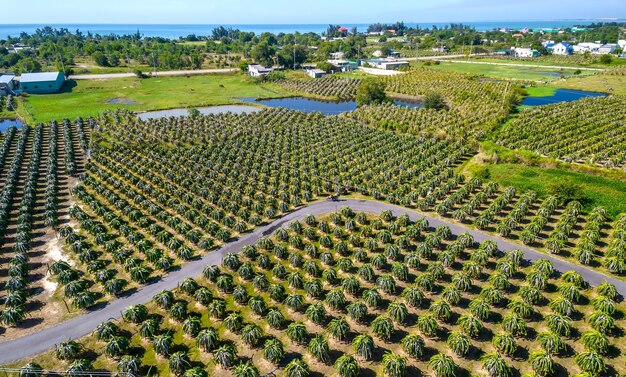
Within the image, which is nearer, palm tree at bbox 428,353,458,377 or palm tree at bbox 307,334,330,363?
palm tree at bbox 428,353,458,377

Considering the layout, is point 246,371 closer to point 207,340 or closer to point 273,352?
point 273,352

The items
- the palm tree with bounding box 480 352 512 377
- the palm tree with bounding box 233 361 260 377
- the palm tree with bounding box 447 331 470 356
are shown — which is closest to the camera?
the palm tree with bounding box 233 361 260 377

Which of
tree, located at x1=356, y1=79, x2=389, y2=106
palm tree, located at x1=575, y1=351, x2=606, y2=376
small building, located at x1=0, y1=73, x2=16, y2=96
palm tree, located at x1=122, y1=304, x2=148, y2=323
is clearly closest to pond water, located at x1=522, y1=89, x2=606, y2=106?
tree, located at x1=356, y1=79, x2=389, y2=106

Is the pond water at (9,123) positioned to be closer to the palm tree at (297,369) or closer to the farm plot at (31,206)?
the farm plot at (31,206)

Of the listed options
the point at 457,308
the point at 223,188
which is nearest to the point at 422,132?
the point at 223,188

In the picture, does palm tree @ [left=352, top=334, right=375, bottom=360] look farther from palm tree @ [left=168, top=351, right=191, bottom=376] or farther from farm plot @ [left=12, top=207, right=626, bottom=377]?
palm tree @ [left=168, top=351, right=191, bottom=376]

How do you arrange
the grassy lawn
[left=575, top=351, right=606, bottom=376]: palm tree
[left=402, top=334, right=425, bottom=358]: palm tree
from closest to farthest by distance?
[left=575, top=351, right=606, bottom=376]: palm tree
[left=402, top=334, right=425, bottom=358]: palm tree
the grassy lawn
